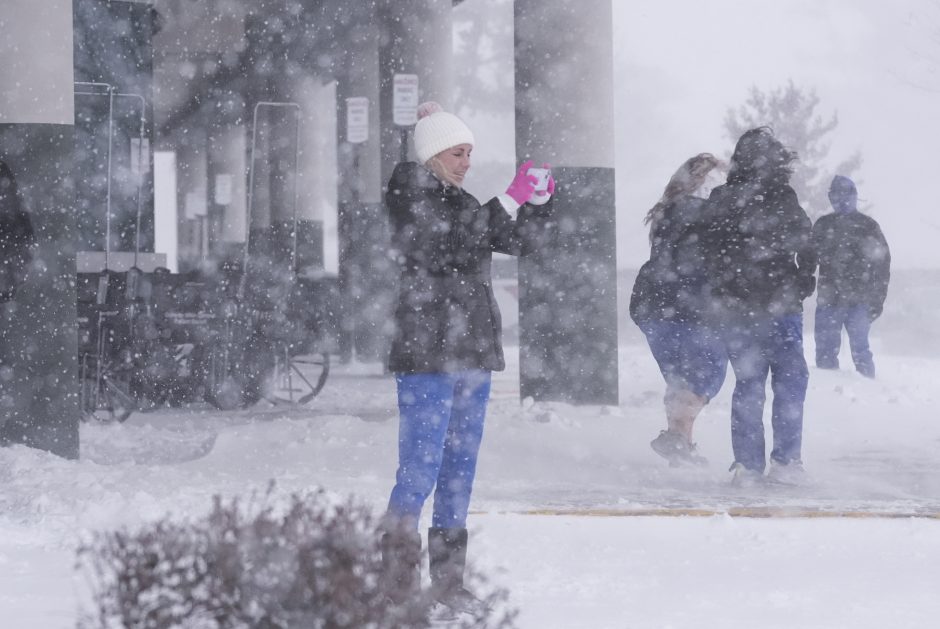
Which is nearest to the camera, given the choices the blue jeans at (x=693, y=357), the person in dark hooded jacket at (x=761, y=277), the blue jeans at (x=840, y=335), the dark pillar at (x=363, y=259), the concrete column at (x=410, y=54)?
the person in dark hooded jacket at (x=761, y=277)

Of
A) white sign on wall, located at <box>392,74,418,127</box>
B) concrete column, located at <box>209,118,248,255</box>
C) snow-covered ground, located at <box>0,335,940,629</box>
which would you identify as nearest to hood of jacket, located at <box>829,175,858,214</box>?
snow-covered ground, located at <box>0,335,940,629</box>

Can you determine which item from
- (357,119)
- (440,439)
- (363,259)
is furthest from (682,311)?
(363,259)

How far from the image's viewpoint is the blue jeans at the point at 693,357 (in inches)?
360

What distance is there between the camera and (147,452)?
34.7 feet

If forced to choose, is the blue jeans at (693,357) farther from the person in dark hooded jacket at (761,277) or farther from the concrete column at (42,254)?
the concrete column at (42,254)

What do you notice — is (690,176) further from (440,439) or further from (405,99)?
(405,99)

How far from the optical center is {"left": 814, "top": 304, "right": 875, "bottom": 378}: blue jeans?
1581 cm

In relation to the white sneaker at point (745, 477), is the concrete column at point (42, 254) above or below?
above

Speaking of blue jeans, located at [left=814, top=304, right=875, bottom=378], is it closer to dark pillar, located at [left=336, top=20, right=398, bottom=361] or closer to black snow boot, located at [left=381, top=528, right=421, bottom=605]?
dark pillar, located at [left=336, top=20, right=398, bottom=361]

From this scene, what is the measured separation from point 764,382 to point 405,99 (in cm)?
873

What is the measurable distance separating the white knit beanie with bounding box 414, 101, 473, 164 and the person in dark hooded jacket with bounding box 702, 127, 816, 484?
11.0 ft

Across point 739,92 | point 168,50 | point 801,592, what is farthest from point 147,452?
point 739,92

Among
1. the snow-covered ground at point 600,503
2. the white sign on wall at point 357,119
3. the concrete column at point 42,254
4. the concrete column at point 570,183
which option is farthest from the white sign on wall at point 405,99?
the concrete column at point 42,254

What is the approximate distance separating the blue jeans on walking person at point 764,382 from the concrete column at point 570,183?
13.6 feet
